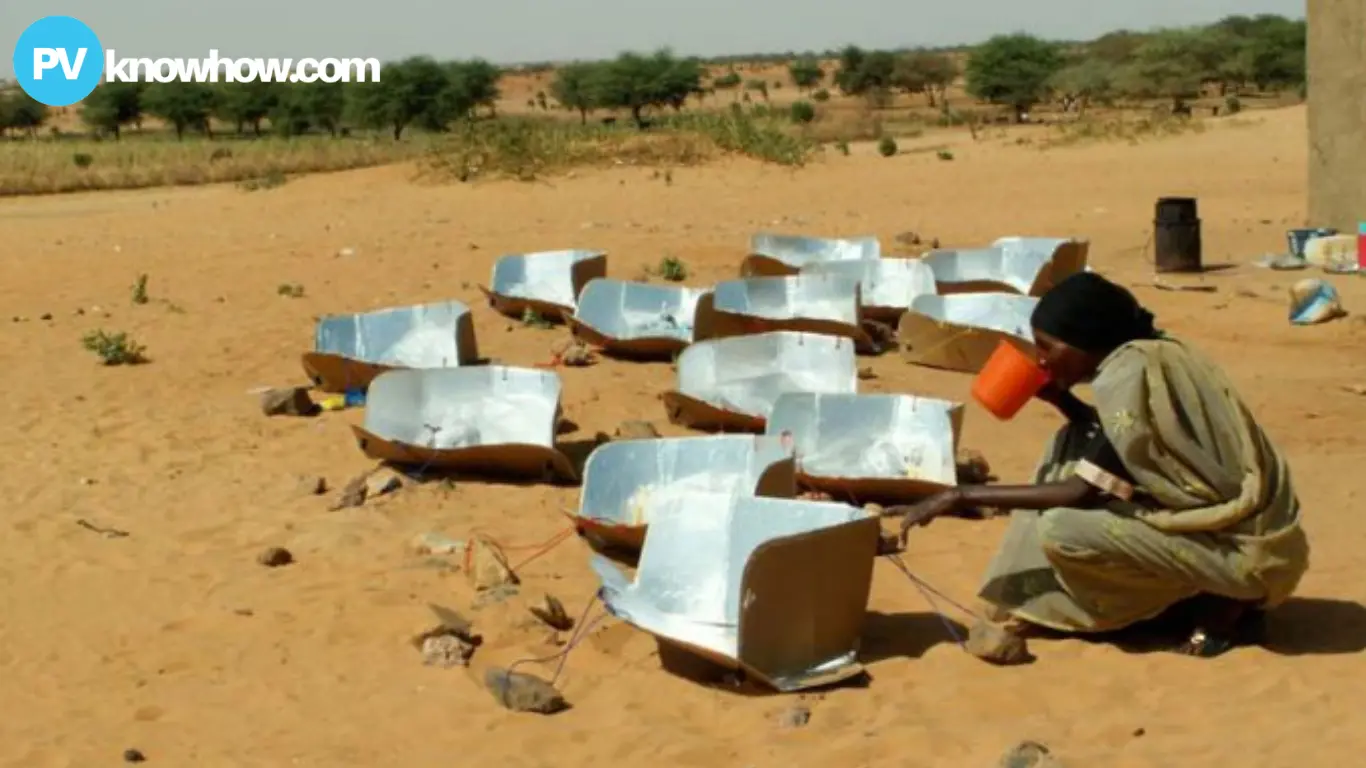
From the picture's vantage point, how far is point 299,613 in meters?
5.23

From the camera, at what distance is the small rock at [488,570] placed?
17.7 ft

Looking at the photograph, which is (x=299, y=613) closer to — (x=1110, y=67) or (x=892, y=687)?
(x=892, y=687)

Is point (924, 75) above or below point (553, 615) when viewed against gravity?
above

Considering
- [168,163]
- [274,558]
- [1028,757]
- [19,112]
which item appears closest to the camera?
[1028,757]

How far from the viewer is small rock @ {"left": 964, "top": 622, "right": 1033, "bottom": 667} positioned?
454 cm

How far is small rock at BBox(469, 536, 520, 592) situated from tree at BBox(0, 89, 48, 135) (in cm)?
6592

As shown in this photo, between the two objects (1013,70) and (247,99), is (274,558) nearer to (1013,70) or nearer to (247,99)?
(1013,70)

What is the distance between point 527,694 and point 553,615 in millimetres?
607

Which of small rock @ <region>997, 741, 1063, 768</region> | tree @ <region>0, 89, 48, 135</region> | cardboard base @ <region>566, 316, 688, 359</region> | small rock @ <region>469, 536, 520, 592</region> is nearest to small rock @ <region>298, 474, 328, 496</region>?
small rock @ <region>469, 536, 520, 592</region>

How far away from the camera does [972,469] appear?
6.82 m

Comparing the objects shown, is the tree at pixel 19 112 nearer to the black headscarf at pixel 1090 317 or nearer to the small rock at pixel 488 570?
the small rock at pixel 488 570

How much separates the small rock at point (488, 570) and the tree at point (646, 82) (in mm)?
52775

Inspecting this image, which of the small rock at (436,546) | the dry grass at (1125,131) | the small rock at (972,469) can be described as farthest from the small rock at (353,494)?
the dry grass at (1125,131)

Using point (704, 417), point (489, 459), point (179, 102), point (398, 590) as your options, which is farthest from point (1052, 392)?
point (179, 102)
